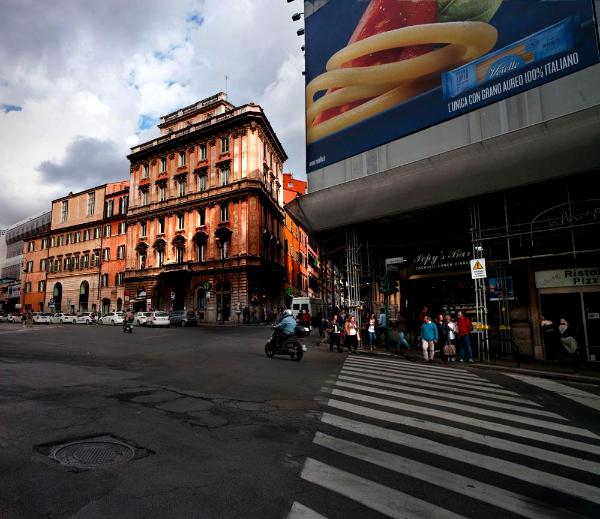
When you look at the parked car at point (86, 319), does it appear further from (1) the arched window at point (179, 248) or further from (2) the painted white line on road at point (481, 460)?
(2) the painted white line on road at point (481, 460)

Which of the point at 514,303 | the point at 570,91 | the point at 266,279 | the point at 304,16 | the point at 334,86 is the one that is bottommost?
the point at 514,303

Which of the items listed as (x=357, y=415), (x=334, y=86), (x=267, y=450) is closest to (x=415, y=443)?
(x=357, y=415)

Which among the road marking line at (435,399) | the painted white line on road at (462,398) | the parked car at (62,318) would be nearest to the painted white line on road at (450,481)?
the road marking line at (435,399)

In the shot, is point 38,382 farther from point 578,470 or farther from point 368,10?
point 368,10

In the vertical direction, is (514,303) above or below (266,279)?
below

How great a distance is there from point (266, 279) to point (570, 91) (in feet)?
121

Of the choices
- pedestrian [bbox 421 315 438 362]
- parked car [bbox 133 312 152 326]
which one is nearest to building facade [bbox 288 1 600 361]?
pedestrian [bbox 421 315 438 362]

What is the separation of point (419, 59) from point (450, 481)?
58.9 feet

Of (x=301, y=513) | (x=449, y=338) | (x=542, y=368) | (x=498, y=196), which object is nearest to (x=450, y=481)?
(x=301, y=513)

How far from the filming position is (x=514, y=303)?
15586 millimetres

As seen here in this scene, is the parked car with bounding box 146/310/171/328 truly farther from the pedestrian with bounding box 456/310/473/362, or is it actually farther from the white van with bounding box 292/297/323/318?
the pedestrian with bounding box 456/310/473/362

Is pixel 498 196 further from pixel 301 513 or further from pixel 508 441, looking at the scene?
pixel 301 513

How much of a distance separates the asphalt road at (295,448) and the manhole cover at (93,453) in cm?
3

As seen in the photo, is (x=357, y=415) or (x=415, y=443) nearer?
(x=415, y=443)
